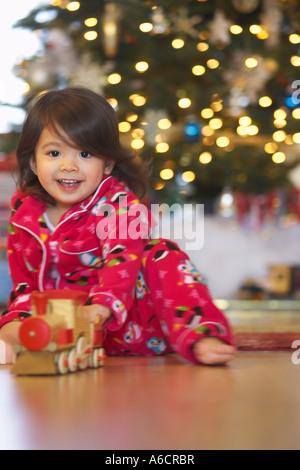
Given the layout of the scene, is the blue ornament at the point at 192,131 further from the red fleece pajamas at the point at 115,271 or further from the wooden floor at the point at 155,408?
the wooden floor at the point at 155,408

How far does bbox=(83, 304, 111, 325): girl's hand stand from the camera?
3.27 feet

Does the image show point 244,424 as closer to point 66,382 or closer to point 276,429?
point 276,429

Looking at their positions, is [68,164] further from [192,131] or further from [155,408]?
[192,131]

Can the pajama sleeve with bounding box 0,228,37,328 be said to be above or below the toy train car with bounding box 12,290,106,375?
above

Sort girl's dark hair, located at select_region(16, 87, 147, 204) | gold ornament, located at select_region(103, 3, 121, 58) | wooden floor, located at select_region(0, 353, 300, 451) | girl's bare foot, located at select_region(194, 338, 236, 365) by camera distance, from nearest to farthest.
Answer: wooden floor, located at select_region(0, 353, 300, 451) → girl's bare foot, located at select_region(194, 338, 236, 365) → girl's dark hair, located at select_region(16, 87, 147, 204) → gold ornament, located at select_region(103, 3, 121, 58)

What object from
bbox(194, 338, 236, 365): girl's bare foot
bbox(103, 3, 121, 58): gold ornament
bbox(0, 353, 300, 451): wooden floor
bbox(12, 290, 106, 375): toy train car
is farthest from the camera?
bbox(103, 3, 121, 58): gold ornament

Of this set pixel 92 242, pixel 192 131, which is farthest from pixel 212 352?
pixel 192 131

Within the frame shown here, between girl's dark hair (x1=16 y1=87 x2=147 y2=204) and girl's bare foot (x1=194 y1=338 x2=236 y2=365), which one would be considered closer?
Result: girl's bare foot (x1=194 y1=338 x2=236 y2=365)

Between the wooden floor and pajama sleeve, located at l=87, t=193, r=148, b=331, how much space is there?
0.10 m

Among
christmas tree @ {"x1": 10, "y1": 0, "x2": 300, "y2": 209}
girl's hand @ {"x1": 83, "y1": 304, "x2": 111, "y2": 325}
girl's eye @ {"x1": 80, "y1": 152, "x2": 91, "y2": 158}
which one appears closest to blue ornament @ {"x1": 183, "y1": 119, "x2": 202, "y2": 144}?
christmas tree @ {"x1": 10, "y1": 0, "x2": 300, "y2": 209}

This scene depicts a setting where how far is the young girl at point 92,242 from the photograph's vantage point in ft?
3.57

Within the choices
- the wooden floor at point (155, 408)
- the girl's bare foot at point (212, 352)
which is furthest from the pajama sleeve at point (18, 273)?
the girl's bare foot at point (212, 352)

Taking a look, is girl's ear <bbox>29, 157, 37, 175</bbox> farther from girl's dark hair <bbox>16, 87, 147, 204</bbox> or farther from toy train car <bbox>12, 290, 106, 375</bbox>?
toy train car <bbox>12, 290, 106, 375</bbox>

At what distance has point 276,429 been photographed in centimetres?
60
